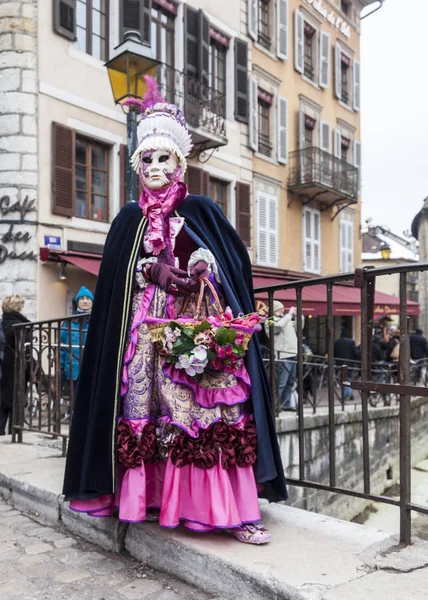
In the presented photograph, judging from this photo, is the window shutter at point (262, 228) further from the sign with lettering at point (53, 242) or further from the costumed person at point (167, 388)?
the costumed person at point (167, 388)

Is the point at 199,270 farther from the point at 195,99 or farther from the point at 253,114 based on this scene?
the point at 253,114

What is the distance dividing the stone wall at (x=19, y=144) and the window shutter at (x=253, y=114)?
680cm

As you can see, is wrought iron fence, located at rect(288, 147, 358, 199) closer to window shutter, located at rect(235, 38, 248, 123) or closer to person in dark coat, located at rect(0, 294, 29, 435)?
window shutter, located at rect(235, 38, 248, 123)

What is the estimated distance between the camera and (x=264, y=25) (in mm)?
17297

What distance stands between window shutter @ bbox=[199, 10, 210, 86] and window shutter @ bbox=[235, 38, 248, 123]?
4.28 ft

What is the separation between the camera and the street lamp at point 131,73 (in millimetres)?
6016

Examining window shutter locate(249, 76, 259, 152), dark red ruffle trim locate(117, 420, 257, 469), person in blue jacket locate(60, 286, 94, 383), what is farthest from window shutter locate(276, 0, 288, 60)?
dark red ruffle trim locate(117, 420, 257, 469)

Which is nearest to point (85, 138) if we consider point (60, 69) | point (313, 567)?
point (60, 69)

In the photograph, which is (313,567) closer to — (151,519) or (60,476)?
(151,519)

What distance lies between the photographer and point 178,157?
3131mm

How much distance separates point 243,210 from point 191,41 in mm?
4236

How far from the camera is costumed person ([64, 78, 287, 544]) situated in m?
2.68

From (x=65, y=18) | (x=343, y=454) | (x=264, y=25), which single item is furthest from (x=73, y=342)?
(x=264, y=25)

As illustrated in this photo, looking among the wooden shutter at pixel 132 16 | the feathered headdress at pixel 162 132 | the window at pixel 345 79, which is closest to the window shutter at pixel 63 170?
the wooden shutter at pixel 132 16
